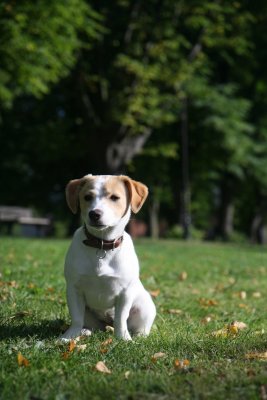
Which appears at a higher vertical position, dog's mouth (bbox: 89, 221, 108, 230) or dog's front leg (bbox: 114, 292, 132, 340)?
dog's mouth (bbox: 89, 221, 108, 230)

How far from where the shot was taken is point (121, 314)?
470 cm

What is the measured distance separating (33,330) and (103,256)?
993mm

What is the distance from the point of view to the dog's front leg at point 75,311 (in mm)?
4664

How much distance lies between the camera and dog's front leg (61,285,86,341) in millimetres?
4664

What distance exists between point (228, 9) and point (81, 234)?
59.9 ft

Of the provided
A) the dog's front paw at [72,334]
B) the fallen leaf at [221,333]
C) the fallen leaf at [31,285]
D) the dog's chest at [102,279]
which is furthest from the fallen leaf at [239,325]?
the fallen leaf at [31,285]

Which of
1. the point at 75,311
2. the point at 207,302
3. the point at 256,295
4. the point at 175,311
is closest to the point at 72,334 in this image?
the point at 75,311

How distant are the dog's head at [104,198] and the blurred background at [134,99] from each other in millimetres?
10829

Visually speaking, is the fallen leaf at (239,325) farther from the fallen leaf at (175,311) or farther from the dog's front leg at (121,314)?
the dog's front leg at (121,314)

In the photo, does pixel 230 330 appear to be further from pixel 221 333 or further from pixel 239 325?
Result: pixel 239 325

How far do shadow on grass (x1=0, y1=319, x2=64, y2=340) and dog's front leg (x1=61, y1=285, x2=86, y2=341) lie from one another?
0.62ft

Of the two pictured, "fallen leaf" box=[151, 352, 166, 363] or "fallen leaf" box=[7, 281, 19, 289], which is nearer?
"fallen leaf" box=[151, 352, 166, 363]

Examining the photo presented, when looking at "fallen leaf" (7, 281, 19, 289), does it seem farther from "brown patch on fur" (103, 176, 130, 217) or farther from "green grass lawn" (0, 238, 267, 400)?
"brown patch on fur" (103, 176, 130, 217)

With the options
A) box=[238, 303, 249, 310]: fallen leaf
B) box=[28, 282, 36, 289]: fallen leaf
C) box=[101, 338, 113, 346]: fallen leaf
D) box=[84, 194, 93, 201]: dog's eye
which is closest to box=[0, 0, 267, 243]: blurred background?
box=[28, 282, 36, 289]: fallen leaf
